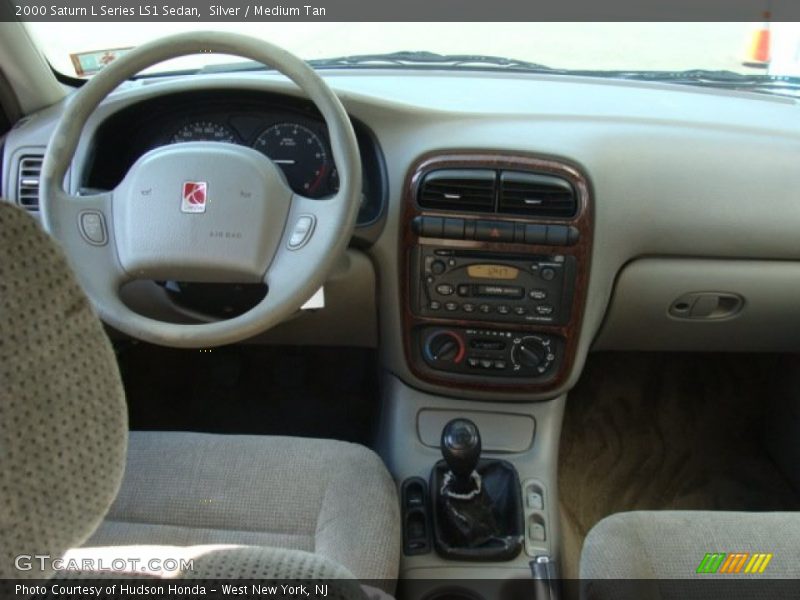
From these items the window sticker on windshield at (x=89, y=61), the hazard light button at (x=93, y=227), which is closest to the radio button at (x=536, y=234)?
the hazard light button at (x=93, y=227)

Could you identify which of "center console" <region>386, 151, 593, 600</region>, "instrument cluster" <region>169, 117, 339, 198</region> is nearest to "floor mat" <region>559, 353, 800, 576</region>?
"center console" <region>386, 151, 593, 600</region>

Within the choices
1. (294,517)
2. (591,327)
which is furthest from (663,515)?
(294,517)

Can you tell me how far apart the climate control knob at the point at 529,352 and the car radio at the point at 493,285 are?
0.05m

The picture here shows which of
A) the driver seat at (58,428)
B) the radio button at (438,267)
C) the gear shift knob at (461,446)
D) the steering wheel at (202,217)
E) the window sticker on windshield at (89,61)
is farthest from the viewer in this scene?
the window sticker on windshield at (89,61)

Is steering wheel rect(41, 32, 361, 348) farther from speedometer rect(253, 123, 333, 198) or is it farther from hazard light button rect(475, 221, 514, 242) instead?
hazard light button rect(475, 221, 514, 242)

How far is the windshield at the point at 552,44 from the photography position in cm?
167

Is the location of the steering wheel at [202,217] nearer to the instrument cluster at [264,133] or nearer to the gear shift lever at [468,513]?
the instrument cluster at [264,133]

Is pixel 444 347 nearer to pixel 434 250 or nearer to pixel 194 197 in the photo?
pixel 434 250

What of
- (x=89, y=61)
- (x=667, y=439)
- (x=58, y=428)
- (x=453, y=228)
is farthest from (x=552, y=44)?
(x=58, y=428)

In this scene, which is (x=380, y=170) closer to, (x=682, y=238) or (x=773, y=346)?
(x=682, y=238)

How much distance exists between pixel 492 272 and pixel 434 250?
11 cm

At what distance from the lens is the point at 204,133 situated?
4.81 ft

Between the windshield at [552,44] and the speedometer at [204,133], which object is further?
the windshield at [552,44]

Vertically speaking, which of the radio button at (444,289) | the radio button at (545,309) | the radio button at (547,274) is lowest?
the radio button at (545,309)
